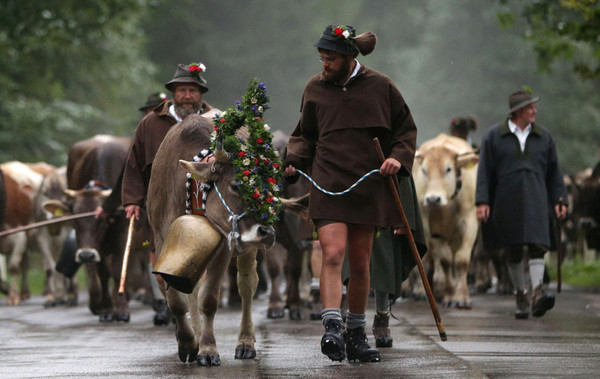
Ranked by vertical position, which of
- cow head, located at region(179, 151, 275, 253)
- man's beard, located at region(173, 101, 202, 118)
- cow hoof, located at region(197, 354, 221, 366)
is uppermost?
man's beard, located at region(173, 101, 202, 118)

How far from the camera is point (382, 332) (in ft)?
34.2

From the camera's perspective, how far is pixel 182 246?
29.0ft

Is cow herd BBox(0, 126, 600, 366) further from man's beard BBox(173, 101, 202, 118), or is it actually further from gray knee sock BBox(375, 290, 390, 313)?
gray knee sock BBox(375, 290, 390, 313)

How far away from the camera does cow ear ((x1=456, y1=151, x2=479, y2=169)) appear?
1634 centimetres

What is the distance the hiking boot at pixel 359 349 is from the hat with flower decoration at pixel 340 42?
192cm

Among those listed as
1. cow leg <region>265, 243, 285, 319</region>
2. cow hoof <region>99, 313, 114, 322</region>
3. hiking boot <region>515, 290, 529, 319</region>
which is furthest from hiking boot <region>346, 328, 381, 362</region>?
cow hoof <region>99, 313, 114, 322</region>

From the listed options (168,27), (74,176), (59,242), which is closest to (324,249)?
(74,176)

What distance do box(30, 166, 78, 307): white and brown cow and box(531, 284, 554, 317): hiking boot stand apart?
759 centimetres

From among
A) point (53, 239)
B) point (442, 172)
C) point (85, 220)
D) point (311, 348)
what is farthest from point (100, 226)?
point (53, 239)

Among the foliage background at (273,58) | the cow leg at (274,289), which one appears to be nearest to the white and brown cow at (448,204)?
the cow leg at (274,289)

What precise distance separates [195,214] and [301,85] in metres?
52.5

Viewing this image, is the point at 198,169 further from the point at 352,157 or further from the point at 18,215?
the point at 18,215

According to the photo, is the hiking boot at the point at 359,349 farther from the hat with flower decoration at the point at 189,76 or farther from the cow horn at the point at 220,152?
the hat with flower decoration at the point at 189,76

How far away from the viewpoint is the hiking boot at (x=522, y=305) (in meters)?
13.2
